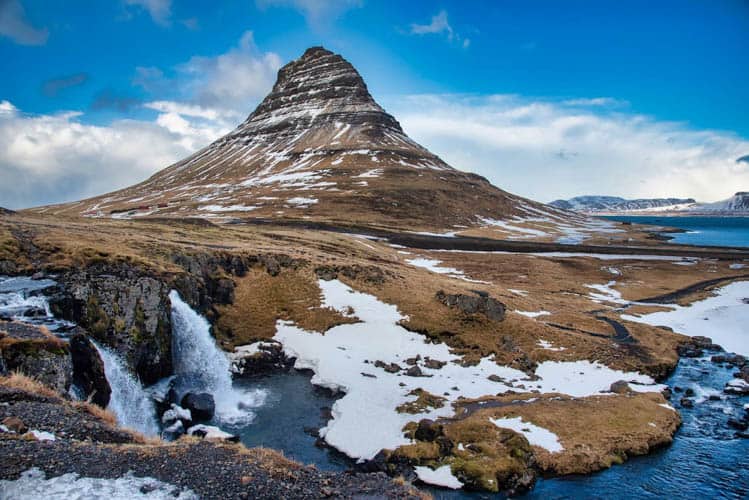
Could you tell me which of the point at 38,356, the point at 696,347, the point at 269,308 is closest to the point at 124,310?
the point at 38,356

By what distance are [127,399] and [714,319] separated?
73.3 meters

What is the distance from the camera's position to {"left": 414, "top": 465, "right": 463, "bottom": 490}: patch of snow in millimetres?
22641

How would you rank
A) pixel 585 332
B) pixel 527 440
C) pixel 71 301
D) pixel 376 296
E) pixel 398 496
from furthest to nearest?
pixel 376 296, pixel 585 332, pixel 71 301, pixel 527 440, pixel 398 496

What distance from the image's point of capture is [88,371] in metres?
23.9

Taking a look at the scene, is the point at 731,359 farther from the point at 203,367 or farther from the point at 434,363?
the point at 203,367

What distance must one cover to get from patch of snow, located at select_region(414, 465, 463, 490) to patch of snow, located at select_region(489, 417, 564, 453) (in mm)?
5860

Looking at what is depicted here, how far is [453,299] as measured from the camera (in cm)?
4962

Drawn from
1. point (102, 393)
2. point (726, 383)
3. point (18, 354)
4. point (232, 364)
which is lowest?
point (726, 383)

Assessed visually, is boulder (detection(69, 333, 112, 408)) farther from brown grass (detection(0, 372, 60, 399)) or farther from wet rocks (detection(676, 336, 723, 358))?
wet rocks (detection(676, 336, 723, 358))

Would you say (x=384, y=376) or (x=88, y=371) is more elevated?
(x=88, y=371)

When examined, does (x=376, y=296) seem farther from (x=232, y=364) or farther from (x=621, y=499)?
(x=621, y=499)

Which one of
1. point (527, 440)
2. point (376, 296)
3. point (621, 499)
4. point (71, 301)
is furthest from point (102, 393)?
point (376, 296)

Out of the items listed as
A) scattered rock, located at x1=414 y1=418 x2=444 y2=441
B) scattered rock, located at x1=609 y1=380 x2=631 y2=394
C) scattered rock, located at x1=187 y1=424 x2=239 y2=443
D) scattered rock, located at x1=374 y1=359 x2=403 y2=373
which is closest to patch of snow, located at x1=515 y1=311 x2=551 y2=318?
scattered rock, located at x1=609 y1=380 x2=631 y2=394

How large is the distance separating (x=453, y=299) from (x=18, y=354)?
39.0m
